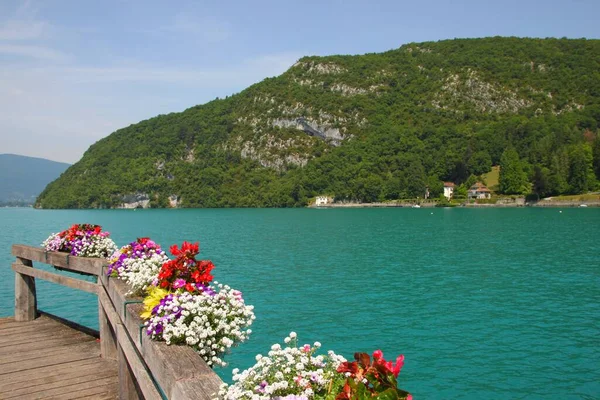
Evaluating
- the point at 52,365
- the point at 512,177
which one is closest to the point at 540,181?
the point at 512,177

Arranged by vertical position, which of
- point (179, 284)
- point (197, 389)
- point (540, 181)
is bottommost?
point (197, 389)

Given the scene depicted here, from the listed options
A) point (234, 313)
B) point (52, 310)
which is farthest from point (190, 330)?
point (52, 310)

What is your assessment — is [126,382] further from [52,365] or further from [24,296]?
[24,296]

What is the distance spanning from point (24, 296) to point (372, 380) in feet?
30.7

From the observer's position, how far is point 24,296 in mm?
9773

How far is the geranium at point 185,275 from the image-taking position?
506cm

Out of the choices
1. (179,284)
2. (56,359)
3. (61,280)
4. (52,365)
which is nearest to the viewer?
(179,284)

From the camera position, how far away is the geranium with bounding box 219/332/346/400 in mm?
2995

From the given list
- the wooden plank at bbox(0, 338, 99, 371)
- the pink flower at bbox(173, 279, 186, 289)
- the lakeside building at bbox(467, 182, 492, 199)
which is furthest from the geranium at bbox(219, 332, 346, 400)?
the lakeside building at bbox(467, 182, 492, 199)

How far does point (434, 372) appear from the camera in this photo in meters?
14.0

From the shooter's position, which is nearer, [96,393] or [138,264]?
[138,264]

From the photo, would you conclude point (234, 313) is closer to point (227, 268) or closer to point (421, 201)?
point (227, 268)

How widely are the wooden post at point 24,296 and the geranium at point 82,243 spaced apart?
109cm

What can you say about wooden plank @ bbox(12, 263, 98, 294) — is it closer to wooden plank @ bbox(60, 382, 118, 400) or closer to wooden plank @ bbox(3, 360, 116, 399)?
wooden plank @ bbox(3, 360, 116, 399)
